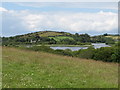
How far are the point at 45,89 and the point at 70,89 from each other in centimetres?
109

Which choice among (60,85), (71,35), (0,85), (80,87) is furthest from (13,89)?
(71,35)

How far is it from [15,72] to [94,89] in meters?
4.79

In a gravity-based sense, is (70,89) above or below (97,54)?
above

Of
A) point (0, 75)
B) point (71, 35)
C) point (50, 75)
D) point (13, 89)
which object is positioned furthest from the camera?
point (71, 35)

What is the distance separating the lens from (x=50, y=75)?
455 inches

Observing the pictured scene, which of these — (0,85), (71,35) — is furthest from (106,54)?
(71,35)

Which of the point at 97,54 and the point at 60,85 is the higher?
the point at 60,85

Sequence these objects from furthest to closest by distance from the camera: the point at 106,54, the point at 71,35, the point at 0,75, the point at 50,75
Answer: the point at 71,35 < the point at 106,54 < the point at 50,75 < the point at 0,75

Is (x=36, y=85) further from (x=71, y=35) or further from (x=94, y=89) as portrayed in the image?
(x=71, y=35)

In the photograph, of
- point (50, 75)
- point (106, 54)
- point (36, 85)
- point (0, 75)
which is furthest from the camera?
point (106, 54)

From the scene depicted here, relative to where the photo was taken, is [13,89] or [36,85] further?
[36,85]

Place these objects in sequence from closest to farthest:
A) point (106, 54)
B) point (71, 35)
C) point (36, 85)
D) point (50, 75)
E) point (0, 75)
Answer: point (36, 85), point (0, 75), point (50, 75), point (106, 54), point (71, 35)

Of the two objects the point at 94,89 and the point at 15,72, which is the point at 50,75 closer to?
the point at 15,72

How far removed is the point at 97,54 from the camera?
5222 cm
